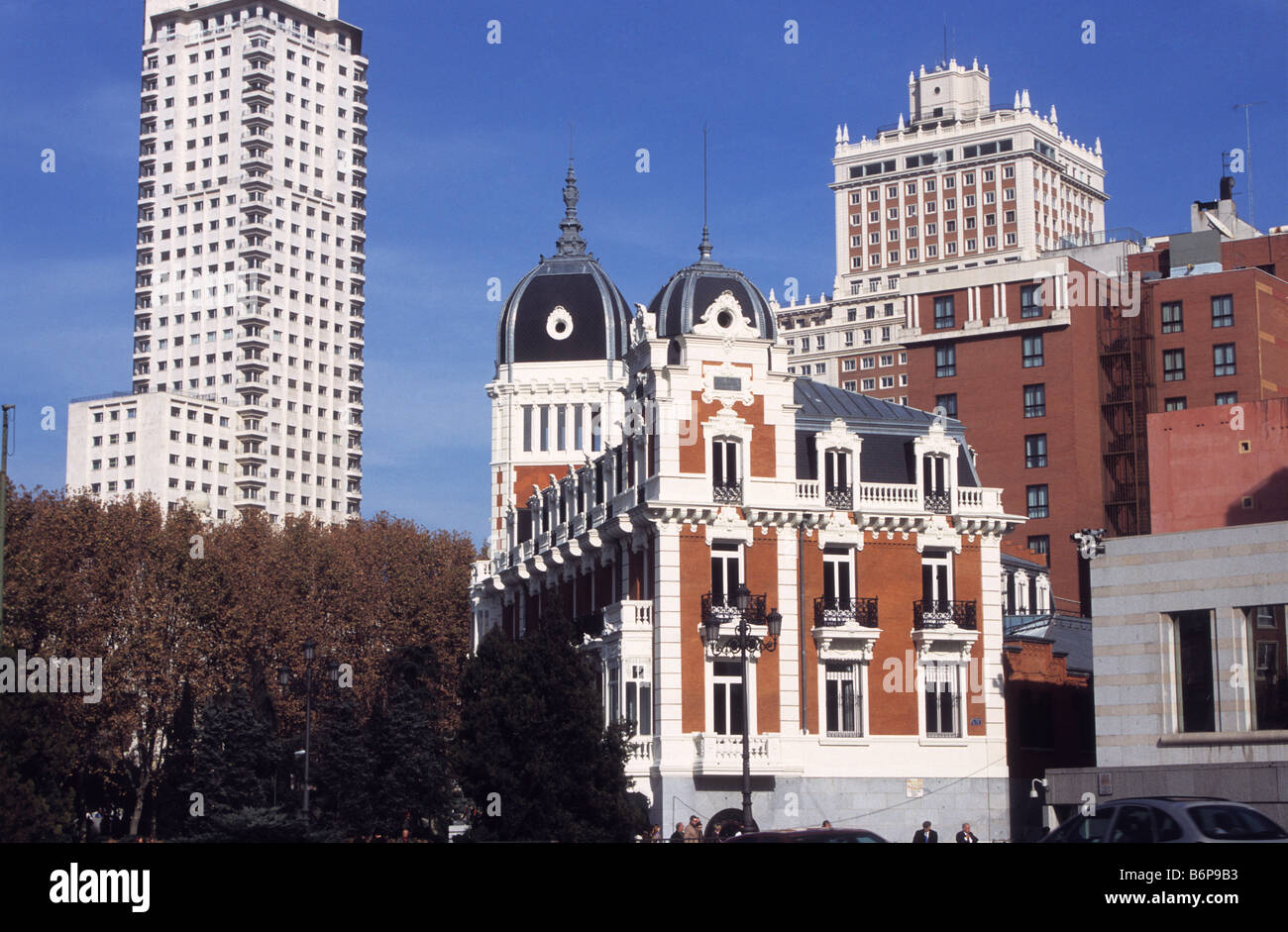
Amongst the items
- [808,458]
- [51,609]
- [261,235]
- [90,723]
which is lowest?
[90,723]

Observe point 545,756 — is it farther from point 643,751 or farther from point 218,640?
point 218,640

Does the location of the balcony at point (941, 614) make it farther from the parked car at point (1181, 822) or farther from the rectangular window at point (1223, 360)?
the rectangular window at point (1223, 360)

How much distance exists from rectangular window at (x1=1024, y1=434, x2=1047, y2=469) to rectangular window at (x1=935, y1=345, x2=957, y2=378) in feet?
20.1

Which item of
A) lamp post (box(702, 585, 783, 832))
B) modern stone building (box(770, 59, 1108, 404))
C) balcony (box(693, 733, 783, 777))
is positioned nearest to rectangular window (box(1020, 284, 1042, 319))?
lamp post (box(702, 585, 783, 832))

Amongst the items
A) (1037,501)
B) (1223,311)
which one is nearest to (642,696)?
(1037,501)

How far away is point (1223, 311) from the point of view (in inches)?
3664

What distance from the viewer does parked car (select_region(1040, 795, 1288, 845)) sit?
21797 millimetres

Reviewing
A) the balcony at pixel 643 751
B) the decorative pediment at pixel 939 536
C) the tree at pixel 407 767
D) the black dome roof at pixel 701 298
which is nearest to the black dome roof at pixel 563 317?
the black dome roof at pixel 701 298

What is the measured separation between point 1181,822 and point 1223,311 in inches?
2994

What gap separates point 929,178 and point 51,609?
409ft

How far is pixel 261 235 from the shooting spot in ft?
579

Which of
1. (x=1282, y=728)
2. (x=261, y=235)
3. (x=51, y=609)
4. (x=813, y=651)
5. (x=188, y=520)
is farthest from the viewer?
(x=261, y=235)

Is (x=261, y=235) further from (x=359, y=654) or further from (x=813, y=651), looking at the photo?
(x=813, y=651)
